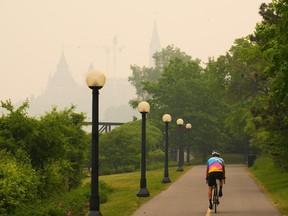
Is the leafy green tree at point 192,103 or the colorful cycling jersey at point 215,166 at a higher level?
the leafy green tree at point 192,103

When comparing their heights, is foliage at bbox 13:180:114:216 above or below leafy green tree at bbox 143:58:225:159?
below

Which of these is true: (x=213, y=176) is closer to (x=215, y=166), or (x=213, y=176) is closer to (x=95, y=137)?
(x=215, y=166)

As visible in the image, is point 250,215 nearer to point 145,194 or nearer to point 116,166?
point 145,194

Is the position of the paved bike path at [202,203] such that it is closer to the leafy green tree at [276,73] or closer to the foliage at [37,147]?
the leafy green tree at [276,73]

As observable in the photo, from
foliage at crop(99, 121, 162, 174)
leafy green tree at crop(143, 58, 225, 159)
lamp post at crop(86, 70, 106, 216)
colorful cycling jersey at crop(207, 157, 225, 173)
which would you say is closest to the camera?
lamp post at crop(86, 70, 106, 216)

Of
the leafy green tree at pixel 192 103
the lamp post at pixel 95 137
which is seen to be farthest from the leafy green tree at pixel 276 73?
the leafy green tree at pixel 192 103

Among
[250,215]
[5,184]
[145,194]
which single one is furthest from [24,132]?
[250,215]

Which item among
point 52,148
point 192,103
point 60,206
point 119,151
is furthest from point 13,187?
point 192,103

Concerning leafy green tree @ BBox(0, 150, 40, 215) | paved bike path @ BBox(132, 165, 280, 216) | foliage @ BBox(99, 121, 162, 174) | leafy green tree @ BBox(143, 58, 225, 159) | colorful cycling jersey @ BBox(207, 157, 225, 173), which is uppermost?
leafy green tree @ BBox(143, 58, 225, 159)

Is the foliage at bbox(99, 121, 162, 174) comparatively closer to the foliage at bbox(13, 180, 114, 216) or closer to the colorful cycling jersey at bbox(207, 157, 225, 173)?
the foliage at bbox(13, 180, 114, 216)

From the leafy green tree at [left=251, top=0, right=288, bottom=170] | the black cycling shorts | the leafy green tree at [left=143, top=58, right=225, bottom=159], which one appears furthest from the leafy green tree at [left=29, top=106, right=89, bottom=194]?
the leafy green tree at [left=143, top=58, right=225, bottom=159]

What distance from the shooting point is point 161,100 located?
81.5 meters

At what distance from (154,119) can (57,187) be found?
55.5 m

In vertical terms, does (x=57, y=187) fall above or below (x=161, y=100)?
below
